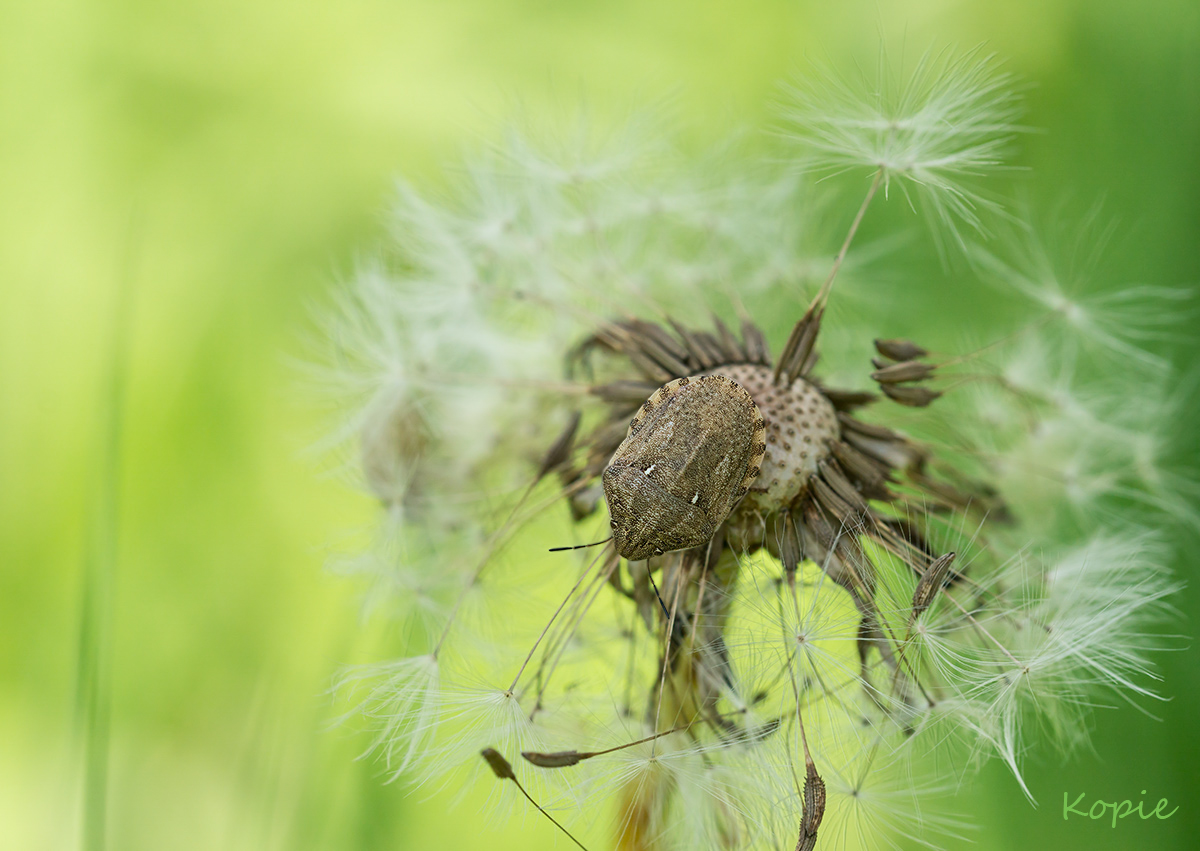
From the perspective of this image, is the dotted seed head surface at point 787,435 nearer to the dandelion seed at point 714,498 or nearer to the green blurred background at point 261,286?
the dandelion seed at point 714,498

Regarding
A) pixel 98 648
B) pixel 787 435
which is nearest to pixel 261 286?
pixel 98 648

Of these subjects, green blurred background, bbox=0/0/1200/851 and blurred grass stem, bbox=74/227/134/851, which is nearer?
blurred grass stem, bbox=74/227/134/851

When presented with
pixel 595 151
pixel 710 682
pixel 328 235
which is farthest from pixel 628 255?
pixel 328 235
